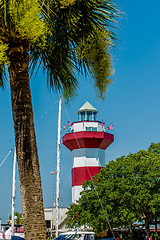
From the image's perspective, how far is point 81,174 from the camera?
99.2 feet

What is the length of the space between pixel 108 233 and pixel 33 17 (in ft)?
98.8

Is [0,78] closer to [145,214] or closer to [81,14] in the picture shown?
[81,14]

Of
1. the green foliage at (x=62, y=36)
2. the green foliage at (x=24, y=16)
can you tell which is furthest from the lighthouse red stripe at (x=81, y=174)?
the green foliage at (x=24, y=16)

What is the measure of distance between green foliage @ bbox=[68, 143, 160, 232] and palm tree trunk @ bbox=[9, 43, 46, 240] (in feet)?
55.1

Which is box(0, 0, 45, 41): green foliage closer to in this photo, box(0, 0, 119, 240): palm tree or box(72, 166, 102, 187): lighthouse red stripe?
box(0, 0, 119, 240): palm tree

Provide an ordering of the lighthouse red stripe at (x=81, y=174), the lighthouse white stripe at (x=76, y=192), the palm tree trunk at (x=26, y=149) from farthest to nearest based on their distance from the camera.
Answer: the lighthouse red stripe at (x=81, y=174) → the lighthouse white stripe at (x=76, y=192) → the palm tree trunk at (x=26, y=149)

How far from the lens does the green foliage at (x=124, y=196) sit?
21.2m

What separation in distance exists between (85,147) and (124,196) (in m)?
11.0

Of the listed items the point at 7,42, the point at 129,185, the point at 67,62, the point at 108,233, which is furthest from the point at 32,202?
the point at 108,233

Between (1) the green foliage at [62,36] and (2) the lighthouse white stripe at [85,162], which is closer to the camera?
(1) the green foliage at [62,36]

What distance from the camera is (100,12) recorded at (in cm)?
435

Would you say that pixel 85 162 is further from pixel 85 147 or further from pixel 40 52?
pixel 40 52

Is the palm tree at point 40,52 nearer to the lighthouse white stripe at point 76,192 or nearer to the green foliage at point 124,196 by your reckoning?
the green foliage at point 124,196

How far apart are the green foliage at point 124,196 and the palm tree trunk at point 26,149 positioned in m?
16.8
